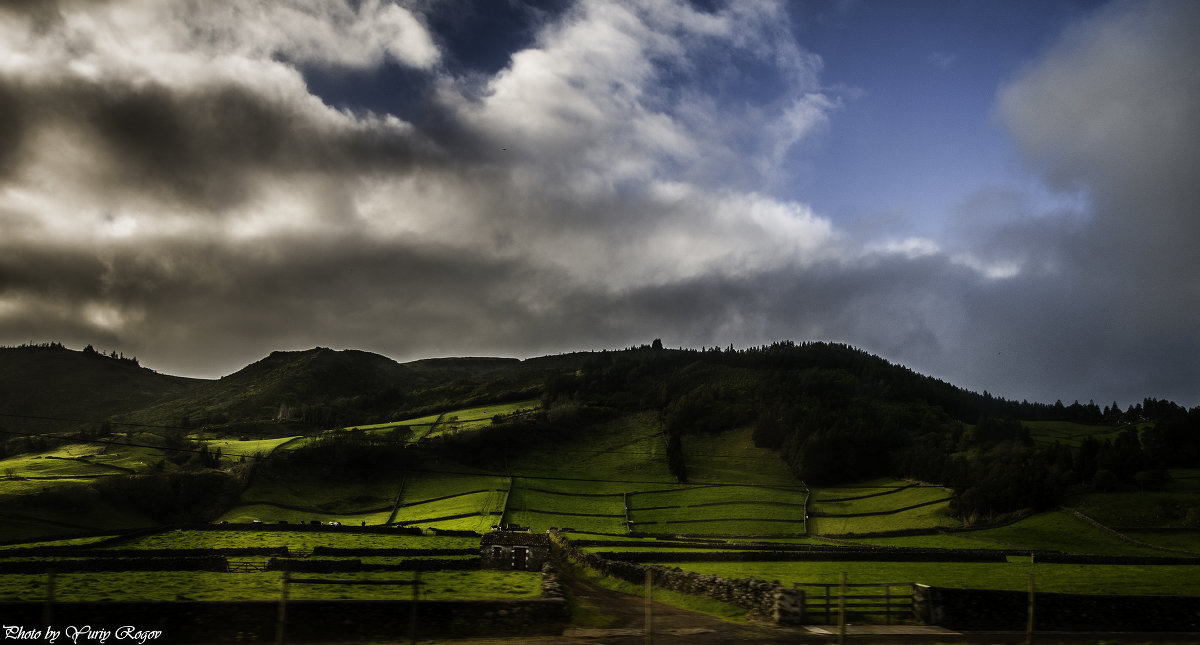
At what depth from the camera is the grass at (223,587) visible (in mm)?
30406

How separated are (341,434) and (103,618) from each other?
424 ft

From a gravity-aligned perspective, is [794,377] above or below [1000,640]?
above

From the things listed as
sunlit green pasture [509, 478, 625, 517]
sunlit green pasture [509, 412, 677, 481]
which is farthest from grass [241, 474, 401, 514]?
sunlit green pasture [509, 412, 677, 481]

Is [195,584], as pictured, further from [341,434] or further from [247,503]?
[341,434]

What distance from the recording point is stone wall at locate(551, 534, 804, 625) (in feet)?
93.9

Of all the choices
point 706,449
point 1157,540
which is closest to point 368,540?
point 1157,540

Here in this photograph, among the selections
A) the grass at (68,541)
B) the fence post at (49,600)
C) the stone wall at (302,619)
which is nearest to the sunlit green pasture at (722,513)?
the grass at (68,541)

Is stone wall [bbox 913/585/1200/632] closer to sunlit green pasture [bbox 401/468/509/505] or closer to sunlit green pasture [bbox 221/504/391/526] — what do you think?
sunlit green pasture [bbox 221/504/391/526]

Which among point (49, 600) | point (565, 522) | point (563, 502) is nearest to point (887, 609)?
point (49, 600)

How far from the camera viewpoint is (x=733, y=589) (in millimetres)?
33062

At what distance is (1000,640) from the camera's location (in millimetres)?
26203

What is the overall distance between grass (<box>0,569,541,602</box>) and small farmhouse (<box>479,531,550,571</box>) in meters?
15.2

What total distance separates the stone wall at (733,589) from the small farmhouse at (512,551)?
11.0 metres

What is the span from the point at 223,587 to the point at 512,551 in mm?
27501
